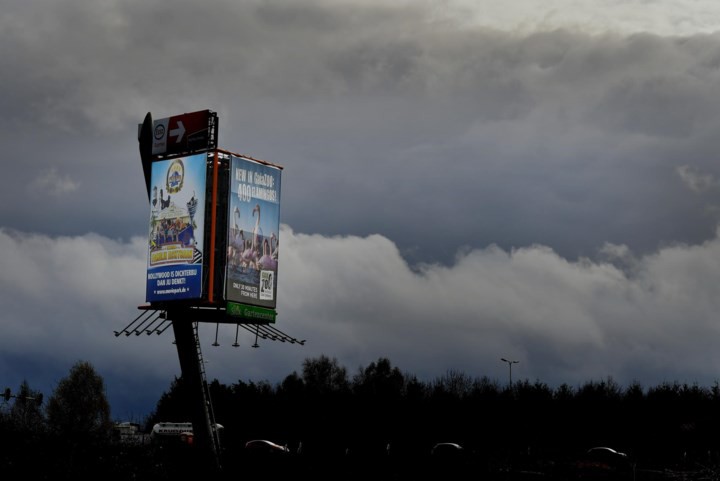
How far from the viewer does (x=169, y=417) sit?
424ft

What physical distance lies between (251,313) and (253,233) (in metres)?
4.52

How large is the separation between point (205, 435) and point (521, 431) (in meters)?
54.0

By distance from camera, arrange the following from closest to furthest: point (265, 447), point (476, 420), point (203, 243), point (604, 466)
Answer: point (203, 243), point (604, 466), point (265, 447), point (476, 420)

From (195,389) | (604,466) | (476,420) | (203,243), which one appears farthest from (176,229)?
(476,420)

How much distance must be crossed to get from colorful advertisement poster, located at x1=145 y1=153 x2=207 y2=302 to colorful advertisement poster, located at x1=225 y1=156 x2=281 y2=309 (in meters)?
1.69

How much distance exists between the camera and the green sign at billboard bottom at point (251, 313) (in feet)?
190

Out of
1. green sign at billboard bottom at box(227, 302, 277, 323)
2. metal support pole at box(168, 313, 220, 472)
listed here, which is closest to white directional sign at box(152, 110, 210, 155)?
green sign at billboard bottom at box(227, 302, 277, 323)

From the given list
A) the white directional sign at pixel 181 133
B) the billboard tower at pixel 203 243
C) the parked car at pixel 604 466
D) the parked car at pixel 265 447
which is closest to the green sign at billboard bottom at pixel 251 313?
the billboard tower at pixel 203 243

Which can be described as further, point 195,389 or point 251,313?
point 195,389

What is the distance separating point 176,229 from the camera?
194 ft

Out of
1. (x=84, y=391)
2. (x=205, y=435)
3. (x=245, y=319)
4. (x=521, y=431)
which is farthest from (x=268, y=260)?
(x=84, y=391)

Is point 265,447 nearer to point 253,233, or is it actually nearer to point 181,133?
point 253,233

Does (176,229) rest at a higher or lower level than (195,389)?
higher

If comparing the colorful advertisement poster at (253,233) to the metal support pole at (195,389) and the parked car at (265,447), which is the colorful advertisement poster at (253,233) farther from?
the parked car at (265,447)
